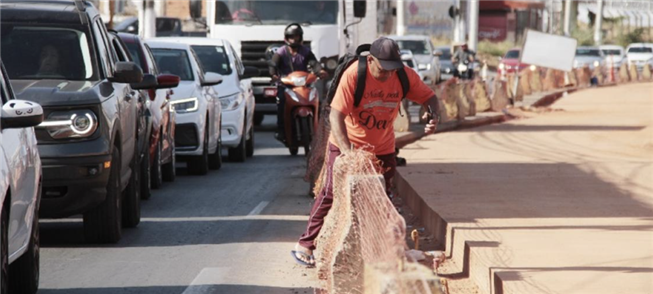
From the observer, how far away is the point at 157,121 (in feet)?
50.5

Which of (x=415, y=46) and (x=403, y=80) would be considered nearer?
(x=403, y=80)

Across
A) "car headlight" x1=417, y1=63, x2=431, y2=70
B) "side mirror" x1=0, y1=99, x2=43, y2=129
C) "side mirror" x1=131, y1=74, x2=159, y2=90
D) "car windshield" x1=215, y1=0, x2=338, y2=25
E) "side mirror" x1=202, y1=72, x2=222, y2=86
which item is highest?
"car windshield" x1=215, y1=0, x2=338, y2=25

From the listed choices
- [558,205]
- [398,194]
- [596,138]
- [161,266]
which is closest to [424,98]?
[161,266]

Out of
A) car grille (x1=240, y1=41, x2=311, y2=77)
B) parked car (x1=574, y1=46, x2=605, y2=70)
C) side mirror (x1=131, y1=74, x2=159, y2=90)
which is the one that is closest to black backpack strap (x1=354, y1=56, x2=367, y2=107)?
side mirror (x1=131, y1=74, x2=159, y2=90)

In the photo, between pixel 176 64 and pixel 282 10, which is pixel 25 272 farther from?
pixel 282 10

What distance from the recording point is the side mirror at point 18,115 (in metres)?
7.66

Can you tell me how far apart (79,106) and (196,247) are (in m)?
1.45

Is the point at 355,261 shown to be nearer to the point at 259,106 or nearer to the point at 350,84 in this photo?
the point at 350,84

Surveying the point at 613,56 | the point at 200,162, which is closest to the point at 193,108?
the point at 200,162

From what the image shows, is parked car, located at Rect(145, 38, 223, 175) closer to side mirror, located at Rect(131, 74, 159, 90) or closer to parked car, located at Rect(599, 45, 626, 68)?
side mirror, located at Rect(131, 74, 159, 90)

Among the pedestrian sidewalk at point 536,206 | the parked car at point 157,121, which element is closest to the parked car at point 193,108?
the parked car at point 157,121

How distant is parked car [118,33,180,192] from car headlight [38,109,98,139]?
12.5 feet

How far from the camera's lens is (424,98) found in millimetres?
10023

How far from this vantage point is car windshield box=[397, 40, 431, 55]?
147 ft
